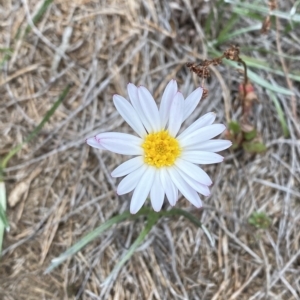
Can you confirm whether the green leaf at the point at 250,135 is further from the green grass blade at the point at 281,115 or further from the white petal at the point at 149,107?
the white petal at the point at 149,107

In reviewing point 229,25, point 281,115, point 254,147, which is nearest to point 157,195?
point 254,147

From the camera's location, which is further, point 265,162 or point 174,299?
point 265,162

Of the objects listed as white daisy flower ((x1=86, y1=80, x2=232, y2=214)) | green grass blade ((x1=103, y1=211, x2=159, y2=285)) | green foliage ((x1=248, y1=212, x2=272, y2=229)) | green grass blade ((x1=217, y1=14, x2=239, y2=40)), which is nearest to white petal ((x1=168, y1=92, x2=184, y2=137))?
white daisy flower ((x1=86, y1=80, x2=232, y2=214))

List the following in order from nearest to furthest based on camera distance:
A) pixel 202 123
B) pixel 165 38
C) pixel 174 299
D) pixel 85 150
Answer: pixel 202 123, pixel 174 299, pixel 85 150, pixel 165 38

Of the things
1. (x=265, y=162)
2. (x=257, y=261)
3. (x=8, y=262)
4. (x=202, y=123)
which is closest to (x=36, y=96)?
(x=8, y=262)

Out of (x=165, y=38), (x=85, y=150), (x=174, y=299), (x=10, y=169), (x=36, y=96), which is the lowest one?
(x=174, y=299)

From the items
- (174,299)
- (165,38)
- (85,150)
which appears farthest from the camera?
(165,38)

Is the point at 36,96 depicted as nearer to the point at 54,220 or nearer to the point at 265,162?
the point at 54,220
